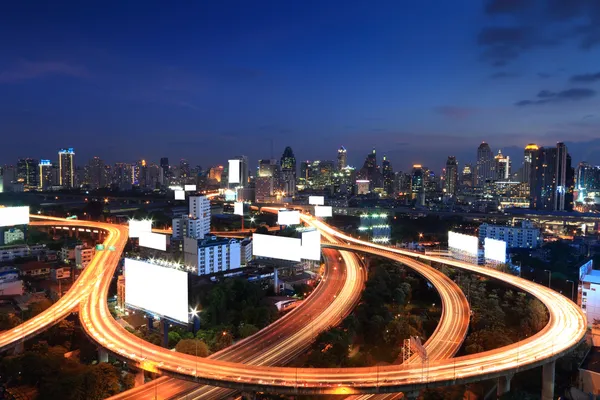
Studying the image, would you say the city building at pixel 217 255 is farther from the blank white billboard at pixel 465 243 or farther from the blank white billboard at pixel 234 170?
the blank white billboard at pixel 234 170

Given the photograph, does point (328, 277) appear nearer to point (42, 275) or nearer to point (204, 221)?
point (204, 221)

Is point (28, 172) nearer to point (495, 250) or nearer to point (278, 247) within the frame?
point (278, 247)

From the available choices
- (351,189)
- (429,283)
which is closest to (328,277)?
(429,283)

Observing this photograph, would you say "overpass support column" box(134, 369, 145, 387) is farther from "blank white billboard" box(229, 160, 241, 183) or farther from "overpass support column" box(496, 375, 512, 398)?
"blank white billboard" box(229, 160, 241, 183)

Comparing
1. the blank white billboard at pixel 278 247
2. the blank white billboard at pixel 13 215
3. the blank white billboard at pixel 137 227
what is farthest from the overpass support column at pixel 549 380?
the blank white billboard at pixel 13 215

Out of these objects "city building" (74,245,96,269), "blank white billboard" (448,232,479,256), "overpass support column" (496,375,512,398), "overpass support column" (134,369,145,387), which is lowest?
"overpass support column" (496,375,512,398)

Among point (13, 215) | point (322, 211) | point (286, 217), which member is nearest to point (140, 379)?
point (13, 215)

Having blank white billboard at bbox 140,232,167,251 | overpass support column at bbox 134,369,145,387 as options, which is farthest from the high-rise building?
overpass support column at bbox 134,369,145,387
